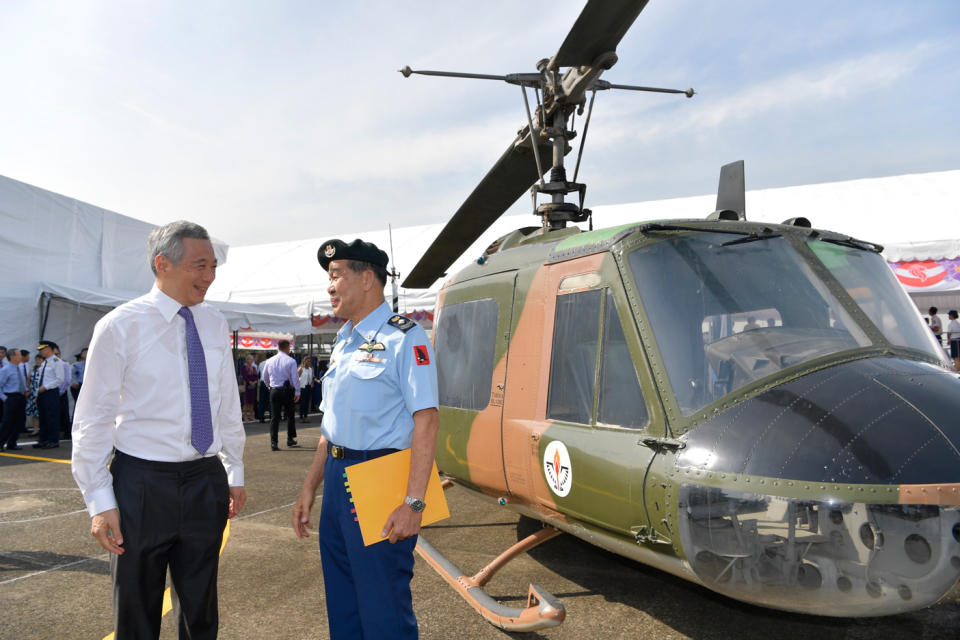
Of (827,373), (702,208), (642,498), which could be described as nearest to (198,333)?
(642,498)

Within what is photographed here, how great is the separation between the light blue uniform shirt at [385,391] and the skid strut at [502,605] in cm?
113

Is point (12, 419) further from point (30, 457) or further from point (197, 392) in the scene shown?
point (197, 392)

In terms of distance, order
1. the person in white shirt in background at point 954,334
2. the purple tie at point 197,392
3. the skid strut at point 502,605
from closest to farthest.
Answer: the purple tie at point 197,392 < the skid strut at point 502,605 < the person in white shirt in background at point 954,334

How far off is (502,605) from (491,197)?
315 centimetres

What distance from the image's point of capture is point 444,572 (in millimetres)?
3887

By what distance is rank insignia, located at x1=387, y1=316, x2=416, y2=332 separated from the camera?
2.44 m

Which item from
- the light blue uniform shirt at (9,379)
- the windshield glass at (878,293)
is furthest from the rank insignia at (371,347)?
the light blue uniform shirt at (9,379)

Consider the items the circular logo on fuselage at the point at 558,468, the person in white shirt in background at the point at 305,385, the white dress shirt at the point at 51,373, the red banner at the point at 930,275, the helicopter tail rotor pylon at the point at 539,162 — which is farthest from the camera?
the person in white shirt in background at the point at 305,385

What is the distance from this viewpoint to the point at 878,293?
10.5 ft

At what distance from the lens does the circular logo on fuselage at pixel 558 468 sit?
3238mm

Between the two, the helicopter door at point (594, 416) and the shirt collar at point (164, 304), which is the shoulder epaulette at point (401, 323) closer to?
the shirt collar at point (164, 304)

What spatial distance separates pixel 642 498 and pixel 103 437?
6.79 feet

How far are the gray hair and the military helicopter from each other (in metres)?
1.96

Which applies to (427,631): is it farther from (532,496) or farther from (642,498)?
(642,498)
